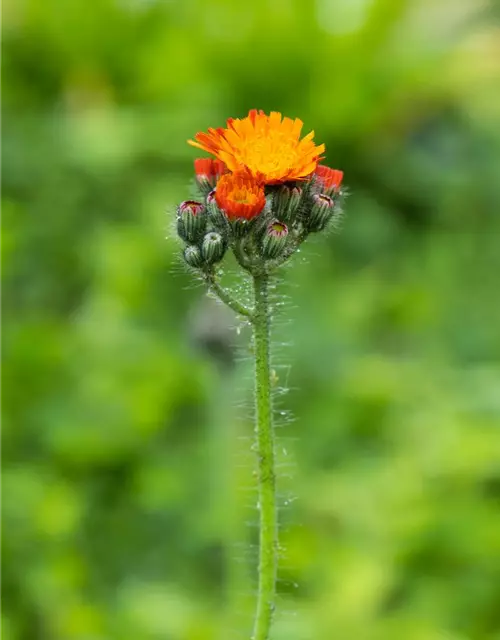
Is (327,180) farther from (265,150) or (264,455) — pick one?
(264,455)

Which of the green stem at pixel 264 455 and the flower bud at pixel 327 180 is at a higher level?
the flower bud at pixel 327 180

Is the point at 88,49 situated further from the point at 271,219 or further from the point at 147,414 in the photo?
the point at 271,219

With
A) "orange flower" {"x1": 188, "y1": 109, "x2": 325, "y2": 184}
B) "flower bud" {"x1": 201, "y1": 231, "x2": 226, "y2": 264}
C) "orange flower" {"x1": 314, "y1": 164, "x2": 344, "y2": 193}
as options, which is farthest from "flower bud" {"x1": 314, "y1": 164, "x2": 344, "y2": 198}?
"flower bud" {"x1": 201, "y1": 231, "x2": 226, "y2": 264}

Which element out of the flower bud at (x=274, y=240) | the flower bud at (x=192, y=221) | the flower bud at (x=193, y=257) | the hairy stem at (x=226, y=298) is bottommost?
the hairy stem at (x=226, y=298)

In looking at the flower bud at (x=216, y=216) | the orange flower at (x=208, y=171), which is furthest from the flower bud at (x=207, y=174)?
the flower bud at (x=216, y=216)

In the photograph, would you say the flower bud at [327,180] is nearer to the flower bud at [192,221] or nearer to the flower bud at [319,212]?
the flower bud at [319,212]

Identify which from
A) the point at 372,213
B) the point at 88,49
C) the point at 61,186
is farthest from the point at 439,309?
the point at 88,49
